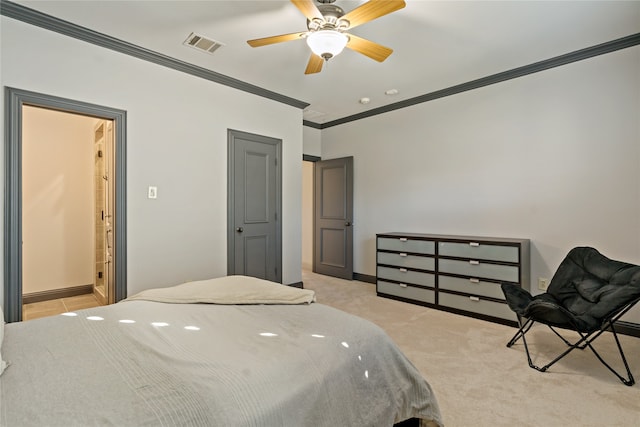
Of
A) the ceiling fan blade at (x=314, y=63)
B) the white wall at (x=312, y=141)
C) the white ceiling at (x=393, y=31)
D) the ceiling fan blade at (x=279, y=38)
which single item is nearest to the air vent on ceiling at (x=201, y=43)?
the white ceiling at (x=393, y=31)

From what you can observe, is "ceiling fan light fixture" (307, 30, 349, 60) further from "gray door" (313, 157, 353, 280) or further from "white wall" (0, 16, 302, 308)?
"gray door" (313, 157, 353, 280)

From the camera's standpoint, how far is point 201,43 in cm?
304

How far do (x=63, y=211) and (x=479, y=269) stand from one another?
16.9ft

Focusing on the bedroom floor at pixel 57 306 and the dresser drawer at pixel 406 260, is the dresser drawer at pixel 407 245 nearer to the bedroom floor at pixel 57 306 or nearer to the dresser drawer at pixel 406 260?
the dresser drawer at pixel 406 260

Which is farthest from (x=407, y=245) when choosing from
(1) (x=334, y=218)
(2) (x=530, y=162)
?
(1) (x=334, y=218)

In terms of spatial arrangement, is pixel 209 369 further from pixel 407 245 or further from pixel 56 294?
pixel 56 294

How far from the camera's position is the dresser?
132 inches

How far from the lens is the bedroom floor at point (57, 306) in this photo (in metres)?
Answer: 3.63

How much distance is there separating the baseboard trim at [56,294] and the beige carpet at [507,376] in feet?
12.8

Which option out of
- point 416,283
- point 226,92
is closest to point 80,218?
point 226,92

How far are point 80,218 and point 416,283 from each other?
4.51m

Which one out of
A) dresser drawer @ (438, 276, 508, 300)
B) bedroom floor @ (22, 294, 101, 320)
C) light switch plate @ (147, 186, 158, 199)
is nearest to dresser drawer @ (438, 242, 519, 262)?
dresser drawer @ (438, 276, 508, 300)

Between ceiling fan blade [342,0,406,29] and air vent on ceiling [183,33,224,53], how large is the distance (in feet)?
4.77

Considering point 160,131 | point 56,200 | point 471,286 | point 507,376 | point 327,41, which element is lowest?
point 507,376
